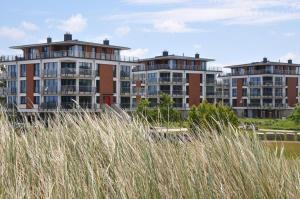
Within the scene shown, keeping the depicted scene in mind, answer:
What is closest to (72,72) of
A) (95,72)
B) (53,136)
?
(95,72)

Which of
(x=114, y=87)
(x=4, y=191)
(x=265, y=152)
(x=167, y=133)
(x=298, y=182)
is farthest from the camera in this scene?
(x=114, y=87)

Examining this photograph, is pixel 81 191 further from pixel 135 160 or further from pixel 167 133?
pixel 167 133

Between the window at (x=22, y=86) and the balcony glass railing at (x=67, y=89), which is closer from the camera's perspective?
the balcony glass railing at (x=67, y=89)

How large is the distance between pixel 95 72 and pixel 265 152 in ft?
171

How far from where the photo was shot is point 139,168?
5.05 m

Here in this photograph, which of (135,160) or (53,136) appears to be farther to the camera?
(53,136)

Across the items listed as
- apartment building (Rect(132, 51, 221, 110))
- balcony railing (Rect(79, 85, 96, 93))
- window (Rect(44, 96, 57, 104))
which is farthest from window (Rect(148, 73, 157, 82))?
window (Rect(44, 96, 57, 104))

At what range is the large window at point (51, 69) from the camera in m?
55.9

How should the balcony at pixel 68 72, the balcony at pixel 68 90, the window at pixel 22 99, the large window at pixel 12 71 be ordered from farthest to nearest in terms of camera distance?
the large window at pixel 12 71 < the window at pixel 22 99 < the balcony at pixel 68 72 < the balcony at pixel 68 90

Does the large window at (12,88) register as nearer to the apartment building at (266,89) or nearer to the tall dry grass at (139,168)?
the apartment building at (266,89)

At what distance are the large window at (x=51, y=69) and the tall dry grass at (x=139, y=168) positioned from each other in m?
49.9

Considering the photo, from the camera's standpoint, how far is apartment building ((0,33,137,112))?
2190 inches

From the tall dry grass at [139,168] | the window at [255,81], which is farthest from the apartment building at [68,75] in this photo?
the tall dry grass at [139,168]

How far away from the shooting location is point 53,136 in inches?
283
